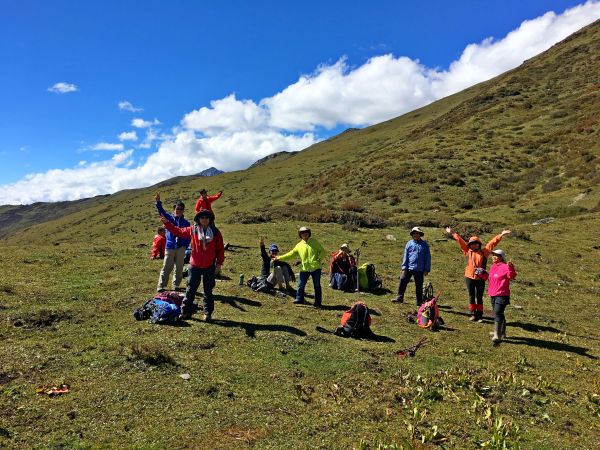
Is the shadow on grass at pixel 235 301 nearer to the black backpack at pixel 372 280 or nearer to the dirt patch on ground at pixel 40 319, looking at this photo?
the dirt patch on ground at pixel 40 319

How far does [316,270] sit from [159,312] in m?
4.98

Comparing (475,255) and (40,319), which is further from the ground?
(475,255)

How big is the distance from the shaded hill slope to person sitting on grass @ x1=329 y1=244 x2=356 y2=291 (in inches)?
669

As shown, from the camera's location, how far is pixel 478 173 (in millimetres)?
A: 50531

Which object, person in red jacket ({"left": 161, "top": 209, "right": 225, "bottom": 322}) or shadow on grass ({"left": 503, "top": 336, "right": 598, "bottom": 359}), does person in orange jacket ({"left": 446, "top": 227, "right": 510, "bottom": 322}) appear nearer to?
shadow on grass ({"left": 503, "top": 336, "right": 598, "bottom": 359})

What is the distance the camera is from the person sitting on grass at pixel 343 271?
56.3 ft

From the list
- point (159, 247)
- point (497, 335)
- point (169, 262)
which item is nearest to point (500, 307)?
point (497, 335)

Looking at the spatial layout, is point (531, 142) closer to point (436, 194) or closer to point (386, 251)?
point (436, 194)

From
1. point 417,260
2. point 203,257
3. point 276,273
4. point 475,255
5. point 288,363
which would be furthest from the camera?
Result: point 276,273

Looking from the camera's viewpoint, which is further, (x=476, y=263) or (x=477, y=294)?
(x=477, y=294)

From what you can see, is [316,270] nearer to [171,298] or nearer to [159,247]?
[171,298]

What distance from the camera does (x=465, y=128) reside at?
68.7 m

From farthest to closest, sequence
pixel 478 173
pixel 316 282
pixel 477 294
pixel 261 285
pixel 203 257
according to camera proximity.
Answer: pixel 478 173
pixel 261 285
pixel 477 294
pixel 316 282
pixel 203 257

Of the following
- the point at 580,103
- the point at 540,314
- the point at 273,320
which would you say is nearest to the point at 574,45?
the point at 580,103
